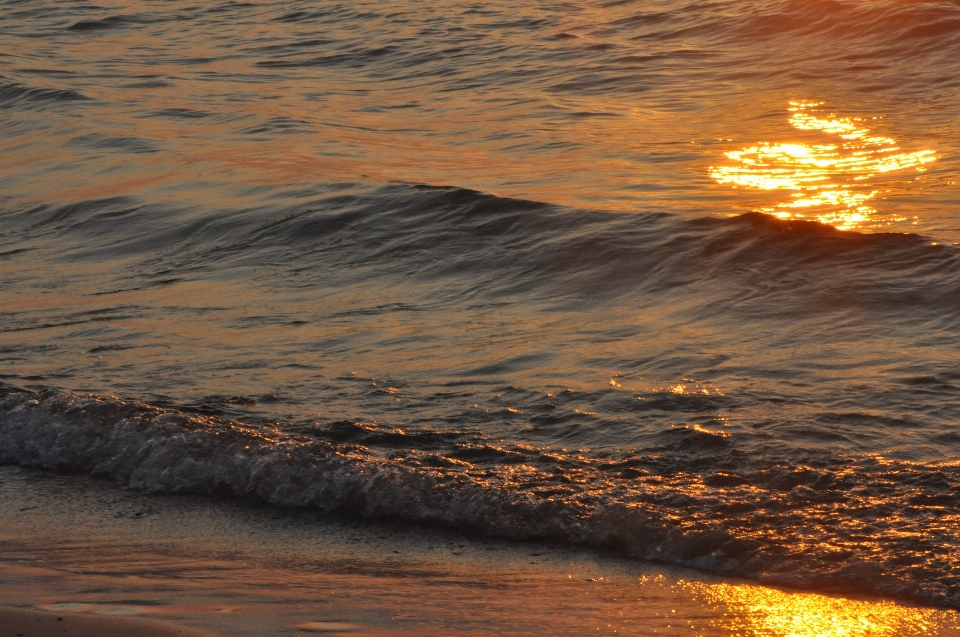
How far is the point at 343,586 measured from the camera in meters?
4.00

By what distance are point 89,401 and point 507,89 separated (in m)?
9.61

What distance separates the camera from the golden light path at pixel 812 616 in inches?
141

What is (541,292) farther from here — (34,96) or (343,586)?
(34,96)

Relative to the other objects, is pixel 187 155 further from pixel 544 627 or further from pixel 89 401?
pixel 544 627

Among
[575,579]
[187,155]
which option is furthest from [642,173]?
[575,579]

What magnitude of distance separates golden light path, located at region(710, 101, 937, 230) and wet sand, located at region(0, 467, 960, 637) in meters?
4.95

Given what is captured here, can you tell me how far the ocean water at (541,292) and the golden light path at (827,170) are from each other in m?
0.06

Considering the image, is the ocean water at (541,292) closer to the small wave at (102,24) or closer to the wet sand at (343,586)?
the wet sand at (343,586)

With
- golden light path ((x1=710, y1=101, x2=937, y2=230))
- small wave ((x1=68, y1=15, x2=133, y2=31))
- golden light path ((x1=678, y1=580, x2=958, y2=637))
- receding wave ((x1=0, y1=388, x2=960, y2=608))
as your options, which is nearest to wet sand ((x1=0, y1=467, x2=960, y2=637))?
golden light path ((x1=678, y1=580, x2=958, y2=637))

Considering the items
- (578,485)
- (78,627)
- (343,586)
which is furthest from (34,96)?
(78,627)

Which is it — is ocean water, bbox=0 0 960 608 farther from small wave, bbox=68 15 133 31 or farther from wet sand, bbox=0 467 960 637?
small wave, bbox=68 15 133 31

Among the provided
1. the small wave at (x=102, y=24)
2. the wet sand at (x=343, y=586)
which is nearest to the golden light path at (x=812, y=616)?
the wet sand at (x=343, y=586)

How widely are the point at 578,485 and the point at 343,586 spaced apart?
114 centimetres

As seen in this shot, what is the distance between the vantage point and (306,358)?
21.5 ft
